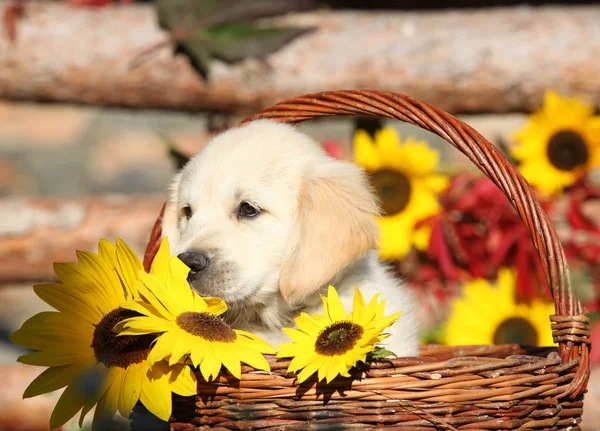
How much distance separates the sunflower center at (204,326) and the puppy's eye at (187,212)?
71 cm

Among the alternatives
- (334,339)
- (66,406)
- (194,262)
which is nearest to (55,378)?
(66,406)

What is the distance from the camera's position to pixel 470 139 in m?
1.90

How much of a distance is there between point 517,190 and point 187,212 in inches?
41.3

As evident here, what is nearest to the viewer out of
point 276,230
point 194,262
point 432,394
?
point 432,394

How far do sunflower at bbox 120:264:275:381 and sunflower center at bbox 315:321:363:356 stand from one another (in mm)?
131

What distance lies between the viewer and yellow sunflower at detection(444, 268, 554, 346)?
123 inches

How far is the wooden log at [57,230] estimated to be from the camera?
11.8ft

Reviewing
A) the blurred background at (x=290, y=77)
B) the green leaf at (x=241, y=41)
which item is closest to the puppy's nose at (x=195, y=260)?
the blurred background at (x=290, y=77)

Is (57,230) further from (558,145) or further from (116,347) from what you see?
(558,145)

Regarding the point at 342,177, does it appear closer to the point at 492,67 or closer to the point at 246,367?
the point at 246,367

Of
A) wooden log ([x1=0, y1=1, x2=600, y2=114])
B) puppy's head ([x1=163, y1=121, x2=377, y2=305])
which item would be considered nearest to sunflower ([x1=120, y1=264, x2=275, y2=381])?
Result: puppy's head ([x1=163, y1=121, x2=377, y2=305])

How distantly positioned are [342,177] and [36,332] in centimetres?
99

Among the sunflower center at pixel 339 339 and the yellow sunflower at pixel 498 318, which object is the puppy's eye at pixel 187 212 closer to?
the sunflower center at pixel 339 339

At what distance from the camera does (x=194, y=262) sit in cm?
195
